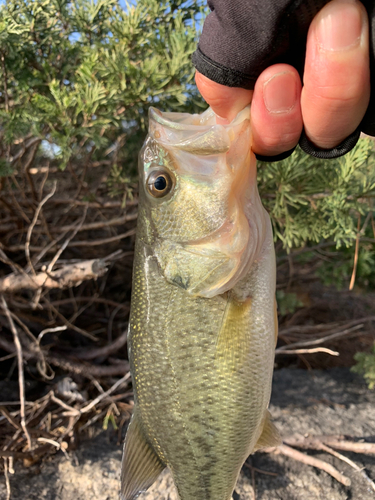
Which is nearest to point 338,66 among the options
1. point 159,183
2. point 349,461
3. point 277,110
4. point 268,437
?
point 277,110

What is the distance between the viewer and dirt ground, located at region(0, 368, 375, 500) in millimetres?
2244

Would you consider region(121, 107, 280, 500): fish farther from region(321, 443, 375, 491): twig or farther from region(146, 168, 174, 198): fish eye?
region(321, 443, 375, 491): twig

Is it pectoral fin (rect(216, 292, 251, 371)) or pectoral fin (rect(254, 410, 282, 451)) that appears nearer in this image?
pectoral fin (rect(216, 292, 251, 371))

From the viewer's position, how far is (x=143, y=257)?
5.22 feet

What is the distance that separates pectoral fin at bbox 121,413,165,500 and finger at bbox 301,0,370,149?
145cm

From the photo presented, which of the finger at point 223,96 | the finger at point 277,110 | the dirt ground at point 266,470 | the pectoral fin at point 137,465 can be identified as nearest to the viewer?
the finger at point 277,110

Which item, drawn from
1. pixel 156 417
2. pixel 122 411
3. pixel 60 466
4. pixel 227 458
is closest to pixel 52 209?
pixel 122 411

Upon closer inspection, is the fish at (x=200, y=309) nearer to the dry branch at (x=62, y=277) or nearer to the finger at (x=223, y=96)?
the finger at (x=223, y=96)

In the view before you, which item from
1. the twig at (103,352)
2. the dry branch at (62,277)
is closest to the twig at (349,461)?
the twig at (103,352)

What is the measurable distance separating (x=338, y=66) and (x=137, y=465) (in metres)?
1.68

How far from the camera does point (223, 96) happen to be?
125cm

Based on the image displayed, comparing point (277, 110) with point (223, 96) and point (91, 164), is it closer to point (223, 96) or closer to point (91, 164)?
point (223, 96)

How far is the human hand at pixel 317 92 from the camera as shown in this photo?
3.10 ft

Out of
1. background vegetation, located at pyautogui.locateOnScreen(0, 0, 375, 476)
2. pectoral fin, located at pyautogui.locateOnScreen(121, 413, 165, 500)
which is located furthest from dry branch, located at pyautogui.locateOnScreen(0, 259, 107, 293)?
pectoral fin, located at pyautogui.locateOnScreen(121, 413, 165, 500)
